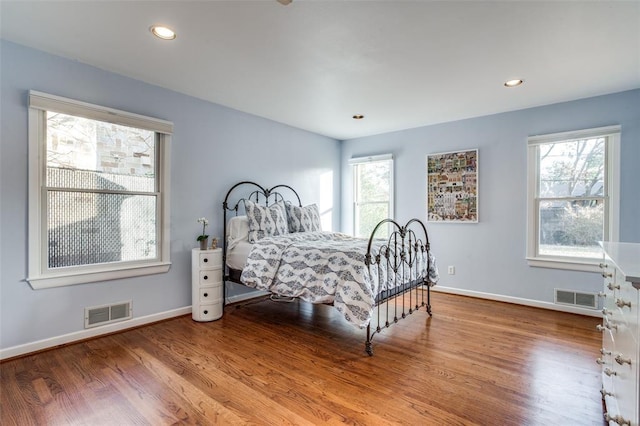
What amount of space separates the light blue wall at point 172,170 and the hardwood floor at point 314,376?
0.35 metres

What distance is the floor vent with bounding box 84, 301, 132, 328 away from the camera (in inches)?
110

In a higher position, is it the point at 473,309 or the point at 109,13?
the point at 109,13

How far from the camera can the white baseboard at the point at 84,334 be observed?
7.97 ft

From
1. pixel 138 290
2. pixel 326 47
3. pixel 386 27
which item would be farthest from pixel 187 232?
pixel 386 27

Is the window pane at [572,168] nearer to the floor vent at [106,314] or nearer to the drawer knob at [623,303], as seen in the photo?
the drawer knob at [623,303]

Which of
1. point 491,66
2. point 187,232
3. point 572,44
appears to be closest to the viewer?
point 572,44

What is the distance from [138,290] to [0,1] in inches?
95.0

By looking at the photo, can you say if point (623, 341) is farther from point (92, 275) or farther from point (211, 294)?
point (92, 275)

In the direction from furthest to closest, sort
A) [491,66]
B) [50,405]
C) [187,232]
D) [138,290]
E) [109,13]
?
[187,232]
[138,290]
[491,66]
[109,13]
[50,405]

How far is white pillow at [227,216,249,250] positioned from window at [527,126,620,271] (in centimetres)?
346

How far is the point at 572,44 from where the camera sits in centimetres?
235

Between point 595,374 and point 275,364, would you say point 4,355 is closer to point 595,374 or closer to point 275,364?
point 275,364

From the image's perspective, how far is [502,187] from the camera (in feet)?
13.2

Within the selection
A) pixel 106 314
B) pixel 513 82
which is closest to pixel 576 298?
pixel 513 82
